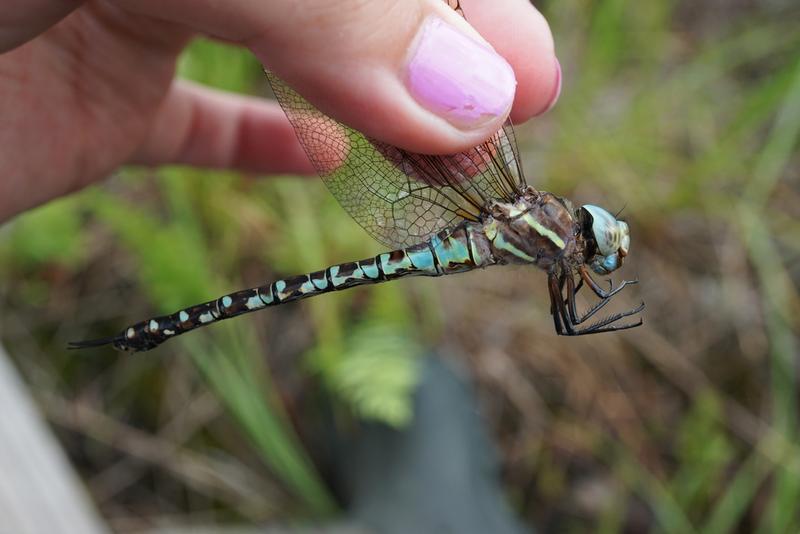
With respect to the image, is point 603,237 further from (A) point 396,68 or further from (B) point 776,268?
(B) point 776,268

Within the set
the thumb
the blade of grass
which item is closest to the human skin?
the thumb

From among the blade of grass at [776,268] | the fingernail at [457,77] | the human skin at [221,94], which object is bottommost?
the blade of grass at [776,268]

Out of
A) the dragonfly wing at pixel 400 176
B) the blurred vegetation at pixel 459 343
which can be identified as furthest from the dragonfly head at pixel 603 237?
the blurred vegetation at pixel 459 343

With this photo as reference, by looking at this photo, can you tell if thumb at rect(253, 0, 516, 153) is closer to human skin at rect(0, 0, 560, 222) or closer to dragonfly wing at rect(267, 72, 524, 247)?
human skin at rect(0, 0, 560, 222)

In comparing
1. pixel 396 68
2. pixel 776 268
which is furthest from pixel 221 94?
pixel 776 268

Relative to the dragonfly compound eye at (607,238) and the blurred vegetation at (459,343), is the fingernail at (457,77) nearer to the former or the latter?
the dragonfly compound eye at (607,238)

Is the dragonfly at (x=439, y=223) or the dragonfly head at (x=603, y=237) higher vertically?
the dragonfly at (x=439, y=223)
